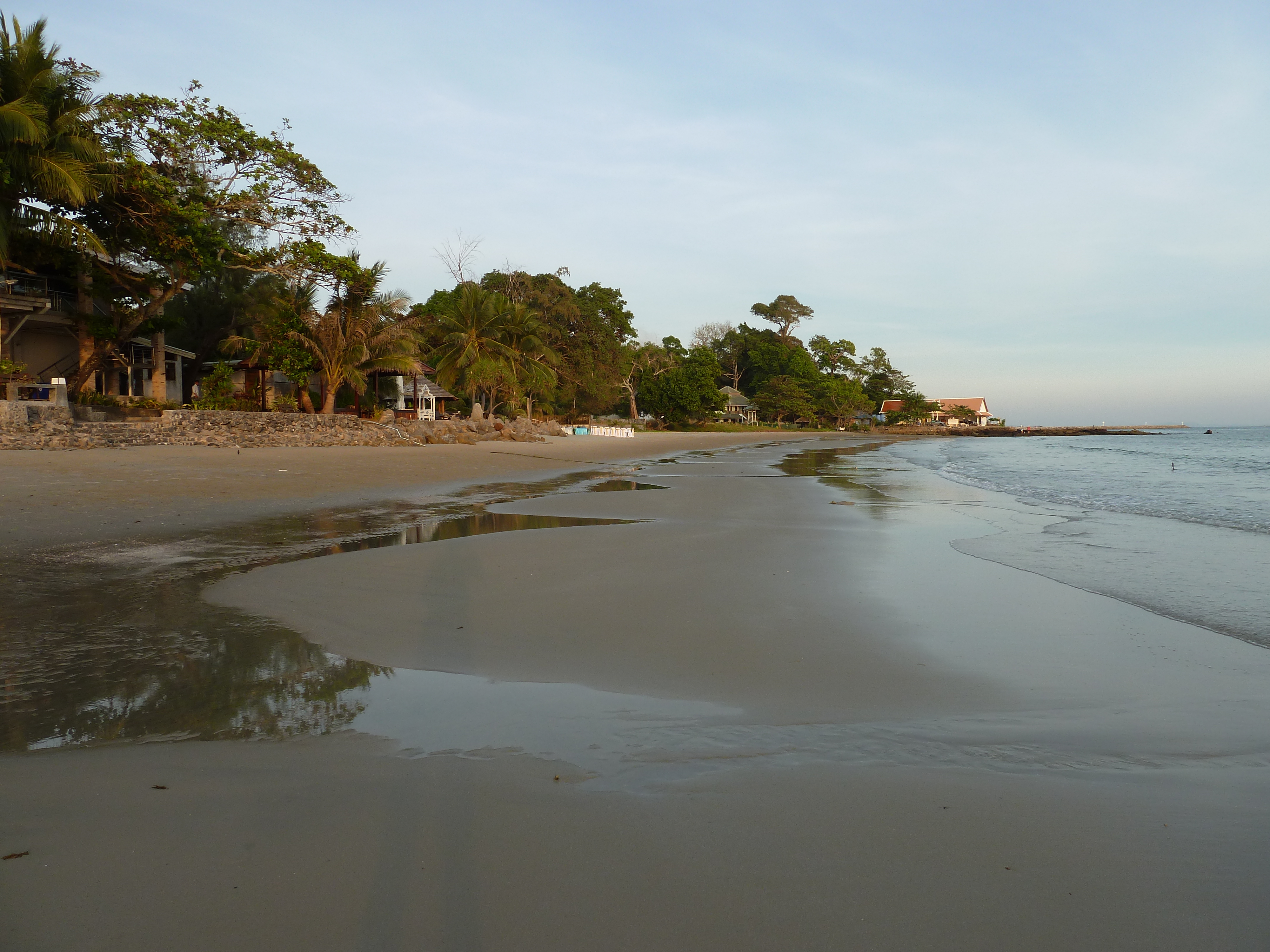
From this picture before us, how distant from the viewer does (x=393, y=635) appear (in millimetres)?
4660

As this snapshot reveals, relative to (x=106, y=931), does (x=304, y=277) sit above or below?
above

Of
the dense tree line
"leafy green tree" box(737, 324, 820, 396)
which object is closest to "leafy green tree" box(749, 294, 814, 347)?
"leafy green tree" box(737, 324, 820, 396)

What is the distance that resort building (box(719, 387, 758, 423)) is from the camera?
83.3 meters

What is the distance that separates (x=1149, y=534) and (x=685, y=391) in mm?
55420

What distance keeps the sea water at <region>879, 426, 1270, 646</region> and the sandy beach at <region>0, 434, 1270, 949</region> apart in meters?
0.65

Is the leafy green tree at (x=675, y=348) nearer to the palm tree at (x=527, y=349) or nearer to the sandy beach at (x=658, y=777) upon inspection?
the palm tree at (x=527, y=349)

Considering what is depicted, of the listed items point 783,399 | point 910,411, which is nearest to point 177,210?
point 783,399

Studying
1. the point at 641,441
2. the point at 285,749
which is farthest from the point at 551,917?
the point at 641,441

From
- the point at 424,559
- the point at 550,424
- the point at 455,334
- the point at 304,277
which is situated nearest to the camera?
the point at 424,559

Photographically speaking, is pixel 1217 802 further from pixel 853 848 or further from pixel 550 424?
pixel 550 424

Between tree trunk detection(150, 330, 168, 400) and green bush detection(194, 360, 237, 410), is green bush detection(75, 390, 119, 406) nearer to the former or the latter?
green bush detection(194, 360, 237, 410)

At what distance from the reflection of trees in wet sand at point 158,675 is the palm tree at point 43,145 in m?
19.0

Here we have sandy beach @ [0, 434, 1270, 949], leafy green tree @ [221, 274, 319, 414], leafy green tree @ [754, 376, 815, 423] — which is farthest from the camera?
leafy green tree @ [754, 376, 815, 423]

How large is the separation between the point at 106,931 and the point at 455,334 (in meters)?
36.7
